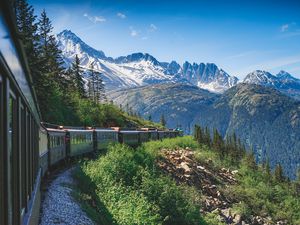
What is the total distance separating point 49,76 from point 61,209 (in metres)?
36.8

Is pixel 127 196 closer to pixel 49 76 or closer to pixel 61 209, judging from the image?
pixel 61 209

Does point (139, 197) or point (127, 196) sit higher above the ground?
point (127, 196)

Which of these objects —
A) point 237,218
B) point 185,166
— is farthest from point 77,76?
point 237,218

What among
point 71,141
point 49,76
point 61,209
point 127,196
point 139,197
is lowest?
point 139,197

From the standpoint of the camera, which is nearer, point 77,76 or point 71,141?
point 71,141

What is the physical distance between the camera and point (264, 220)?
110ft

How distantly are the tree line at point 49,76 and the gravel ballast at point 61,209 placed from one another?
1908cm

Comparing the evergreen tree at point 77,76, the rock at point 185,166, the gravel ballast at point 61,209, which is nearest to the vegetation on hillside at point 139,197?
the gravel ballast at point 61,209

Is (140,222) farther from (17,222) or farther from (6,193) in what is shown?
(6,193)

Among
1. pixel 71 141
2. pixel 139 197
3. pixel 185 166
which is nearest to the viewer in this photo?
pixel 139 197

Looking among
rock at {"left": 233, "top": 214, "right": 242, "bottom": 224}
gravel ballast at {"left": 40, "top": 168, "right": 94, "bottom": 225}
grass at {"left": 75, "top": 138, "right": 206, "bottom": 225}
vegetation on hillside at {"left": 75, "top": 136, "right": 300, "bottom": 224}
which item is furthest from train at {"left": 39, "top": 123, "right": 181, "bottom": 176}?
rock at {"left": 233, "top": 214, "right": 242, "bottom": 224}

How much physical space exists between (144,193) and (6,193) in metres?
18.8

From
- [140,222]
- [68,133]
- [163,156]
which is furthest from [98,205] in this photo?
[163,156]

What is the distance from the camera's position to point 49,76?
49.5 m
